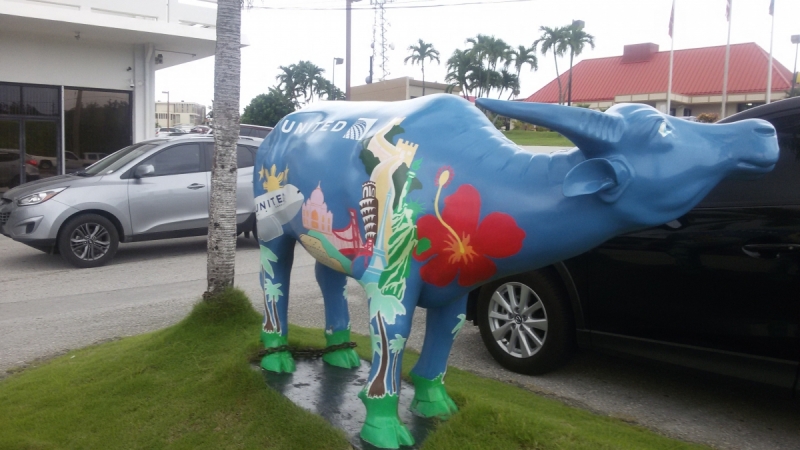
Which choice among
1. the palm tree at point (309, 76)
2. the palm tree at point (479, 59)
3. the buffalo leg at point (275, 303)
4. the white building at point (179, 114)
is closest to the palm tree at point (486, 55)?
the palm tree at point (479, 59)

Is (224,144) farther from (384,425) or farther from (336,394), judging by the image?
(384,425)

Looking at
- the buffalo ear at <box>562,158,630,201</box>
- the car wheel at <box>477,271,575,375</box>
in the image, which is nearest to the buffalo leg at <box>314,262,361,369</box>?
the car wheel at <box>477,271,575,375</box>

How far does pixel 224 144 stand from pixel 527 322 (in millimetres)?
2587

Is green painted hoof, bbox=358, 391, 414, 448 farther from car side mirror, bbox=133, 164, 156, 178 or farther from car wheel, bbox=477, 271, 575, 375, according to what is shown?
car side mirror, bbox=133, 164, 156, 178

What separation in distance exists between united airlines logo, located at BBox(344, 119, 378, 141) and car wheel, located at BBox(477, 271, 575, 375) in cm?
206

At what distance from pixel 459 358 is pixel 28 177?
14.4 m

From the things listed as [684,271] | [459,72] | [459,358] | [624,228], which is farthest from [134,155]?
[459,72]

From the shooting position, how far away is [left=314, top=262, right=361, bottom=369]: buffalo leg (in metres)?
4.35

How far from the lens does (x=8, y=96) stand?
614 inches

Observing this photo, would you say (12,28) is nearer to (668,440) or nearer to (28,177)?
(28,177)

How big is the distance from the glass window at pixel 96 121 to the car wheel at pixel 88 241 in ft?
26.6

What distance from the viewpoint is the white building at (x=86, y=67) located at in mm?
15336

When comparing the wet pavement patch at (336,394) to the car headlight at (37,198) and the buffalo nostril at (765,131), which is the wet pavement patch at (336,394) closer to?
the buffalo nostril at (765,131)

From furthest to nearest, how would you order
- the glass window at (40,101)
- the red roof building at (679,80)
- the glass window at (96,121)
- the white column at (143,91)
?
the red roof building at (679,80) → the white column at (143,91) → the glass window at (96,121) → the glass window at (40,101)
